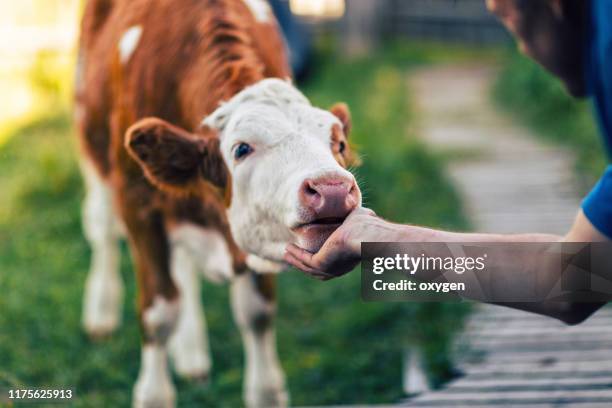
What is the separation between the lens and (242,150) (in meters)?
2.73

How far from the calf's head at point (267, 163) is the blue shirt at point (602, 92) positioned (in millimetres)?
585

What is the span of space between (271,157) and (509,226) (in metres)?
3.44

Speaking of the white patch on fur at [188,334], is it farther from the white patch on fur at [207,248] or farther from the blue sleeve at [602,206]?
the blue sleeve at [602,206]

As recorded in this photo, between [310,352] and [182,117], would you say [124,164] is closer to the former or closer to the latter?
[182,117]

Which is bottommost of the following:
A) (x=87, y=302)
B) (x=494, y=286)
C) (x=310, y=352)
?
(x=310, y=352)

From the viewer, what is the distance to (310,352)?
4.50 meters

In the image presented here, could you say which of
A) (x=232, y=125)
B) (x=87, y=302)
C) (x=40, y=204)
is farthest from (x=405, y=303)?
(x=40, y=204)

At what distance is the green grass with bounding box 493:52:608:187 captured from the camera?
7.04 m

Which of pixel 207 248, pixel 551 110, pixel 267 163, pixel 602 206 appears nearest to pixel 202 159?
pixel 267 163

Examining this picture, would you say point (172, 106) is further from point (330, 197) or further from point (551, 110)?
point (551, 110)

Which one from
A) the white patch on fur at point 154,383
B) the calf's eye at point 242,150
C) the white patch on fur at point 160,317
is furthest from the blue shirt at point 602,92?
the white patch on fur at point 154,383

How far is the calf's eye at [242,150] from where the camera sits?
2.71m

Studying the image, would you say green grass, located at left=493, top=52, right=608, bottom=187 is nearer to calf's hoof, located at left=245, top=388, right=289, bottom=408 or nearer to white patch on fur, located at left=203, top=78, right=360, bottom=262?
calf's hoof, located at left=245, top=388, right=289, bottom=408

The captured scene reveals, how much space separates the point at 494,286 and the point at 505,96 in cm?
791
